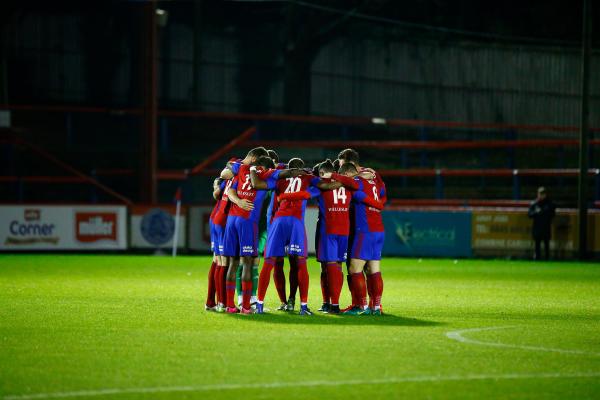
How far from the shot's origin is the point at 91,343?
12.9 m

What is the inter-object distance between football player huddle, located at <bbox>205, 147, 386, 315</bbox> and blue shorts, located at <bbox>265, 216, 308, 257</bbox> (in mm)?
13

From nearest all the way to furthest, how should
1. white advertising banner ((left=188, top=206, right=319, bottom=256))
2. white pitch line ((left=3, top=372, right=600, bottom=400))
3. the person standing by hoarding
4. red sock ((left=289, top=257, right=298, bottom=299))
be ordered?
white pitch line ((left=3, top=372, right=600, bottom=400)), red sock ((left=289, top=257, right=298, bottom=299)), the person standing by hoarding, white advertising banner ((left=188, top=206, right=319, bottom=256))

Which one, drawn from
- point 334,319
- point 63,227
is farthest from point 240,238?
point 63,227

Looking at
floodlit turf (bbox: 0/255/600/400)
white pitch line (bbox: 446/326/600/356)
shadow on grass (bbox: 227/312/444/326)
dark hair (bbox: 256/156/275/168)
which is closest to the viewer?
floodlit turf (bbox: 0/255/600/400)

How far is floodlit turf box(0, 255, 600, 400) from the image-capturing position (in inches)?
→ 402

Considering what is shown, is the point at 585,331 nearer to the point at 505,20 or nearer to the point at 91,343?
the point at 91,343

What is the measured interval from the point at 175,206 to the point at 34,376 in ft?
73.5

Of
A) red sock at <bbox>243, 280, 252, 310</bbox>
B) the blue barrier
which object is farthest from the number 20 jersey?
the blue barrier

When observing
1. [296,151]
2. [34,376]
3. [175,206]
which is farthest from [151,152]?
[34,376]

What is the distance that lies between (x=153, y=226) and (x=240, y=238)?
57.2 ft

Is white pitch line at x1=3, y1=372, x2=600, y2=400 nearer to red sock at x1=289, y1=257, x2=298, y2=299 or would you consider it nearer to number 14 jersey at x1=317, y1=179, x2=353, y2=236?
number 14 jersey at x1=317, y1=179, x2=353, y2=236

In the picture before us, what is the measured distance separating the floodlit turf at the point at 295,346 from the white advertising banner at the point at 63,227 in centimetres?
1104

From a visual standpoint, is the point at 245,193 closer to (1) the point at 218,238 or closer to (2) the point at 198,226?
(1) the point at 218,238

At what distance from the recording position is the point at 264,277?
15.9 meters
